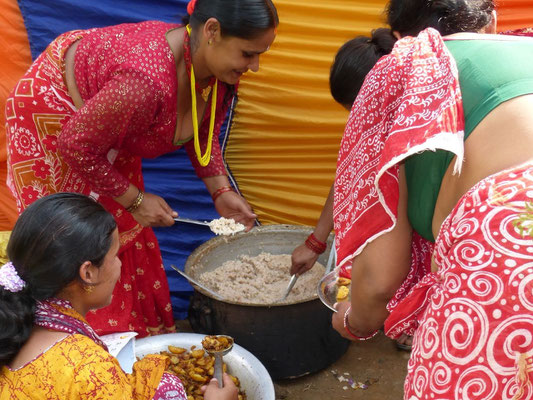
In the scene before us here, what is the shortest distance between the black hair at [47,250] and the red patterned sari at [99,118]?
47 centimetres

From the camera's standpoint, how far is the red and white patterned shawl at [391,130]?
97 centimetres

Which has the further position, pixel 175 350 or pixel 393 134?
pixel 175 350

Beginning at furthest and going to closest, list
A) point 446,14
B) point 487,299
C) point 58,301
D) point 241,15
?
point 241,15, point 58,301, point 446,14, point 487,299

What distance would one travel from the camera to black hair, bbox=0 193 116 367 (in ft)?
4.86

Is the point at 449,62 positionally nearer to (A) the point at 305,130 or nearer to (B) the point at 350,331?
(B) the point at 350,331

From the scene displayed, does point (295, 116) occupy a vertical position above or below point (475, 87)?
below

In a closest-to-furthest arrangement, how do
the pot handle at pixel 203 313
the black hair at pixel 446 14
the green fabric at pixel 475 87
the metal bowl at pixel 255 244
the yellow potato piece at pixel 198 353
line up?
1. the green fabric at pixel 475 87
2. the black hair at pixel 446 14
3. the yellow potato piece at pixel 198 353
4. the pot handle at pixel 203 313
5. the metal bowl at pixel 255 244

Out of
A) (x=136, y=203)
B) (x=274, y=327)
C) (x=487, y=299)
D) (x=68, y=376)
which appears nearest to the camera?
(x=487, y=299)

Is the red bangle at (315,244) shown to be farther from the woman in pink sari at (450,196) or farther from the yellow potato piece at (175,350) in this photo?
the woman in pink sari at (450,196)

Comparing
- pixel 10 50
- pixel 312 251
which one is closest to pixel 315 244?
pixel 312 251

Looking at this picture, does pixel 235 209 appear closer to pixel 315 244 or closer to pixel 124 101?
pixel 315 244

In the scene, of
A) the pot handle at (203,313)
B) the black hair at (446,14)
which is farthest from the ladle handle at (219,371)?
the black hair at (446,14)

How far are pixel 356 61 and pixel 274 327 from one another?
1.27m

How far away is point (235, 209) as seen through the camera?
2648 millimetres
